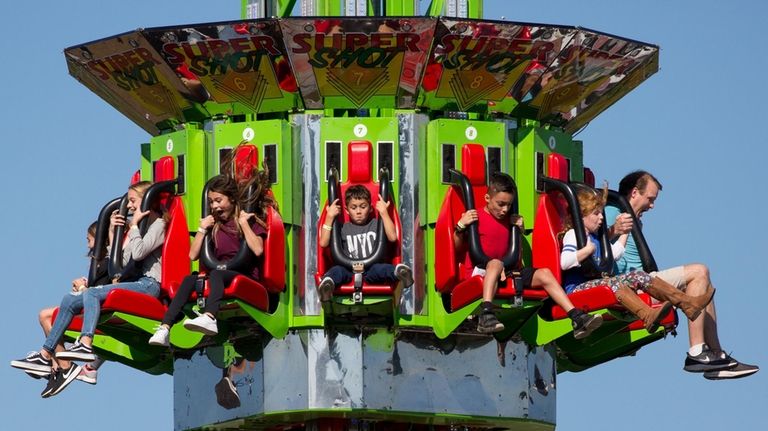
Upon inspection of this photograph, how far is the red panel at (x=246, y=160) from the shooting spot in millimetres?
37906

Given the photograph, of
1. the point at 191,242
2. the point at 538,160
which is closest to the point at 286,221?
the point at 191,242

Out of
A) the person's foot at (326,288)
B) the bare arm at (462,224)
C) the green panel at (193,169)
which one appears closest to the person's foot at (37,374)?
the green panel at (193,169)

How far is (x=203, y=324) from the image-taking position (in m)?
36.3

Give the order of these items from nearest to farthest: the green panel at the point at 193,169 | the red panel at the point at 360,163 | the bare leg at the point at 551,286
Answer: the bare leg at the point at 551,286 < the red panel at the point at 360,163 < the green panel at the point at 193,169

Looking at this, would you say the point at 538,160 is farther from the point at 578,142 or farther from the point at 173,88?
the point at 173,88

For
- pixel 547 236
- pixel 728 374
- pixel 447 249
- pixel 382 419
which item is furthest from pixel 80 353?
pixel 728 374

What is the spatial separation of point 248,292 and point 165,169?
3382mm

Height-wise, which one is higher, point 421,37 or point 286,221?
point 421,37

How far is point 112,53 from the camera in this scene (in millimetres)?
39094

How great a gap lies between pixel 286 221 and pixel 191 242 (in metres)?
1.58

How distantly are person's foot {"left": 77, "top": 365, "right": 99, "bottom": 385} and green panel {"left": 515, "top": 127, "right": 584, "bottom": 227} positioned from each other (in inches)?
281

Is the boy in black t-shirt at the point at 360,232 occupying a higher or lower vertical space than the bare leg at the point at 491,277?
higher

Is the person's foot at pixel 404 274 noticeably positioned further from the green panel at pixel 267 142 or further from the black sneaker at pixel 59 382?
the black sneaker at pixel 59 382

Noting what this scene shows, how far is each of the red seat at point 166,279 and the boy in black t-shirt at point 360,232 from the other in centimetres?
232
